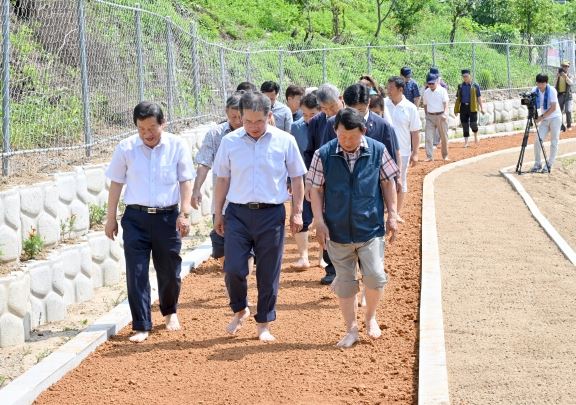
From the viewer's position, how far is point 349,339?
835cm

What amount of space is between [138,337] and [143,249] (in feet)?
2.22

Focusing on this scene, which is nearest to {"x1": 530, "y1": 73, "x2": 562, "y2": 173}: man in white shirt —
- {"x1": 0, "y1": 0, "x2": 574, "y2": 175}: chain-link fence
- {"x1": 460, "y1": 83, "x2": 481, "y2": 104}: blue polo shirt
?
{"x1": 460, "y1": 83, "x2": 481, "y2": 104}: blue polo shirt

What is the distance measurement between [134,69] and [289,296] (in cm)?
484

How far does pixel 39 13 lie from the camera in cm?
1172

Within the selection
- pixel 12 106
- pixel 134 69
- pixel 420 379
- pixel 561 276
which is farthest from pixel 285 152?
pixel 134 69

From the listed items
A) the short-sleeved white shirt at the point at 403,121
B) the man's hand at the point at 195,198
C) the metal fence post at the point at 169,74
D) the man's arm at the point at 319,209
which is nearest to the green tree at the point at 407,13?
the metal fence post at the point at 169,74

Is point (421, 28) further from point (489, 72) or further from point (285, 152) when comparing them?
point (285, 152)

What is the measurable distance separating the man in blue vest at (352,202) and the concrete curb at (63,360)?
1857mm

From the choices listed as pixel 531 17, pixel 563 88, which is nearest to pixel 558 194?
pixel 563 88

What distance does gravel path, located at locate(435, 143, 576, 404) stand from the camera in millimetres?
7086

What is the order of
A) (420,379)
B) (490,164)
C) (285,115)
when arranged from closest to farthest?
1. (420,379)
2. (285,115)
3. (490,164)

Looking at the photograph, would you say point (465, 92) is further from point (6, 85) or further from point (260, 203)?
point (260, 203)

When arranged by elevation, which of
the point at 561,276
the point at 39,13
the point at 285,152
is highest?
the point at 39,13

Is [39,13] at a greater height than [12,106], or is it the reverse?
[39,13]
